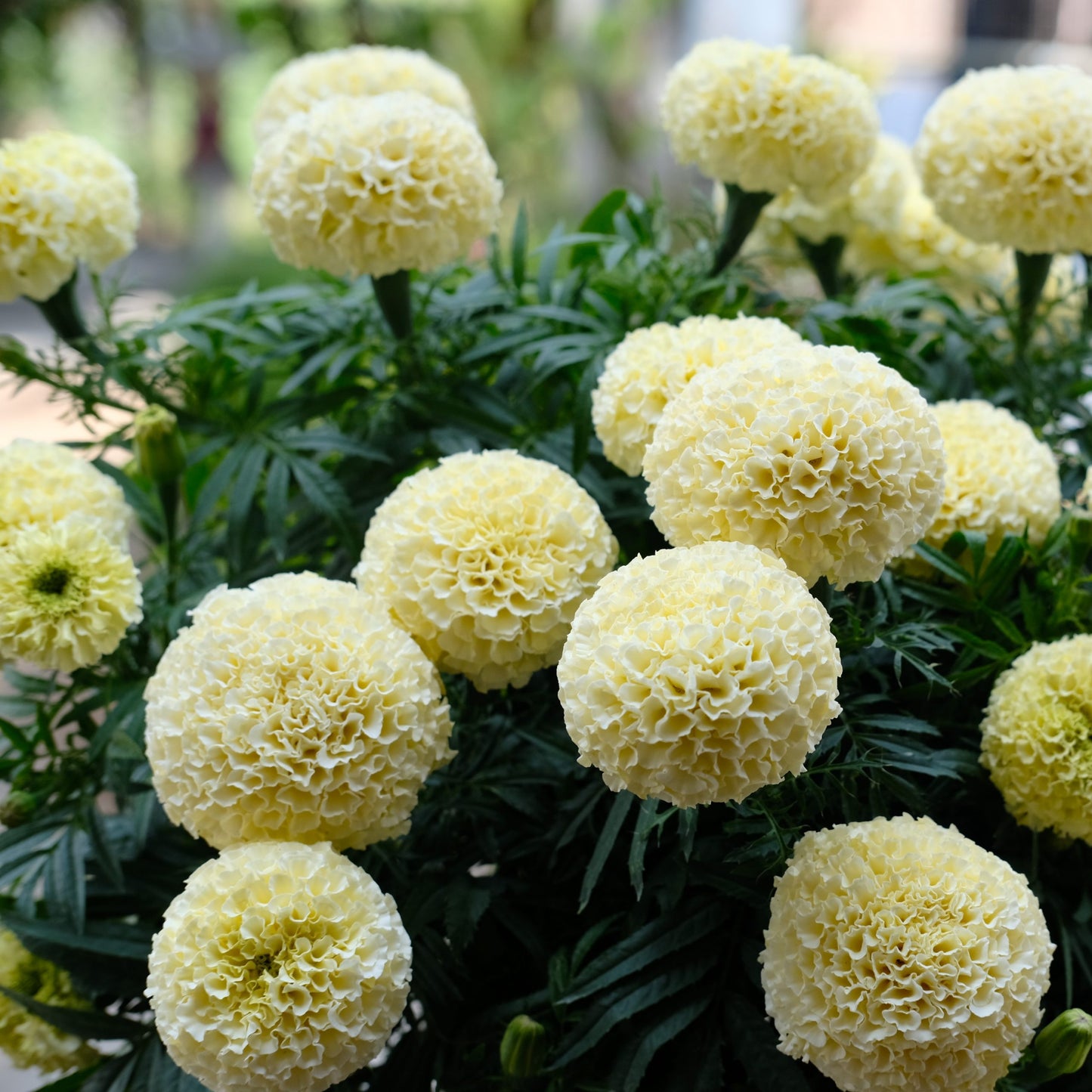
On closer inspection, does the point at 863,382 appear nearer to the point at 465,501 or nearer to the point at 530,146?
the point at 465,501

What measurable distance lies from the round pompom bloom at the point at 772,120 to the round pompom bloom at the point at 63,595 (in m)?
0.47

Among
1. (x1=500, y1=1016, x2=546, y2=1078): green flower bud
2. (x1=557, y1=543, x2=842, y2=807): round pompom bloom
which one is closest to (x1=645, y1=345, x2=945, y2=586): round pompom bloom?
(x1=557, y1=543, x2=842, y2=807): round pompom bloom

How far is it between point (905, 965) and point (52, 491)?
52 cm

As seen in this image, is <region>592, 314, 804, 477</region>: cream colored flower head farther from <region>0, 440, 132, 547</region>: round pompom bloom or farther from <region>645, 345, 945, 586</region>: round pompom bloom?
<region>0, 440, 132, 547</region>: round pompom bloom

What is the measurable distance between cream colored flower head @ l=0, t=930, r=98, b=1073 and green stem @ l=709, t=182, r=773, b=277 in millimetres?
635

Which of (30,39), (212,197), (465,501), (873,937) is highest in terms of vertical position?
(465,501)

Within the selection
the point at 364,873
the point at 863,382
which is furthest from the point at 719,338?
the point at 364,873

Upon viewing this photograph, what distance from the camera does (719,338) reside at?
0.63m

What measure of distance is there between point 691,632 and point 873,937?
0.16 m

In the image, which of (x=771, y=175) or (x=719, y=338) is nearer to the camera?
(x=719, y=338)

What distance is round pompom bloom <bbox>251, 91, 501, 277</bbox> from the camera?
69cm

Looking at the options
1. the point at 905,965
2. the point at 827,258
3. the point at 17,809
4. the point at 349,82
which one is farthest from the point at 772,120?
the point at 17,809

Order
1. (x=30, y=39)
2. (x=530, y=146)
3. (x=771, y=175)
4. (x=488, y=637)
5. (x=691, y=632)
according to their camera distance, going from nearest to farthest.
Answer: (x=691, y=632) → (x=488, y=637) → (x=771, y=175) → (x=530, y=146) → (x=30, y=39)

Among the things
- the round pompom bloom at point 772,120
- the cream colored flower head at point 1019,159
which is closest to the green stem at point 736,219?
the round pompom bloom at point 772,120
